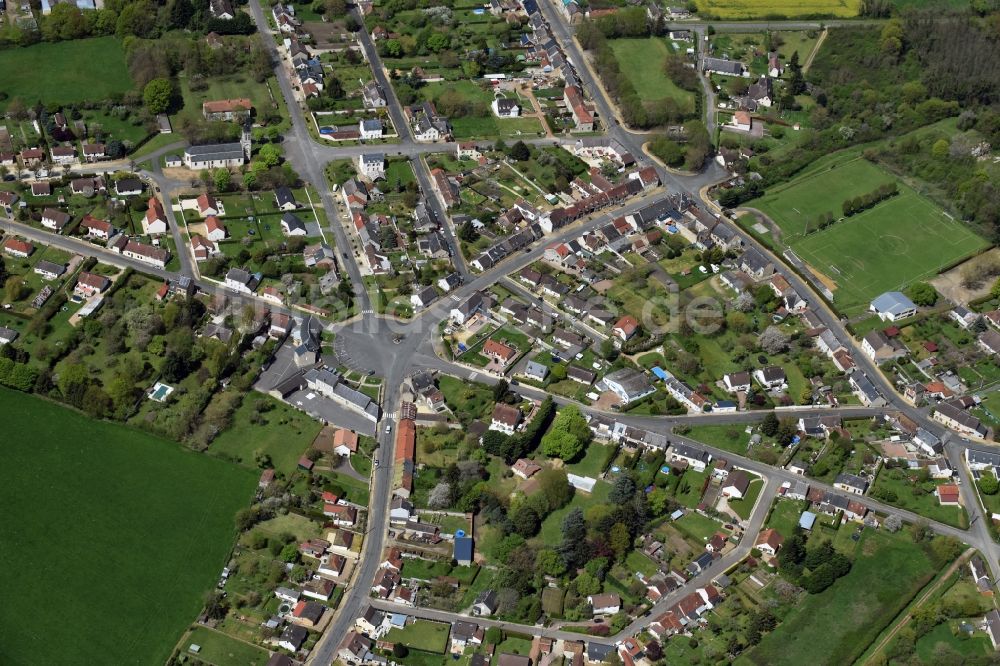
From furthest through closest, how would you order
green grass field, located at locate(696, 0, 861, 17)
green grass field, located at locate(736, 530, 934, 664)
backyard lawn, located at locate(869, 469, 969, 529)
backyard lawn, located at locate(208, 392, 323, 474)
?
green grass field, located at locate(696, 0, 861, 17), backyard lawn, located at locate(208, 392, 323, 474), backyard lawn, located at locate(869, 469, 969, 529), green grass field, located at locate(736, 530, 934, 664)

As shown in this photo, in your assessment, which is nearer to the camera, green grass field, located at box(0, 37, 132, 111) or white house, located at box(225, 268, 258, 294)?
white house, located at box(225, 268, 258, 294)

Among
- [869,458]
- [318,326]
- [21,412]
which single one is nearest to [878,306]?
[869,458]

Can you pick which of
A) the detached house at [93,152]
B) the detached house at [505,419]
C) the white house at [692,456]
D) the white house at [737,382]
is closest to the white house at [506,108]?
the detached house at [93,152]

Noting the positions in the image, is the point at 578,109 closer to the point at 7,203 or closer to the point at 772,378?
the point at 772,378

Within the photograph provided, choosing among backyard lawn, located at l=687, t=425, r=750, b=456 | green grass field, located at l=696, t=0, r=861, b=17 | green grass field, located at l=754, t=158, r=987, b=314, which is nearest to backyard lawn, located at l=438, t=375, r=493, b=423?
backyard lawn, located at l=687, t=425, r=750, b=456

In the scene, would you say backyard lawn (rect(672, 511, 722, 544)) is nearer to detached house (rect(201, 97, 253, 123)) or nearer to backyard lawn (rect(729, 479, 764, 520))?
backyard lawn (rect(729, 479, 764, 520))

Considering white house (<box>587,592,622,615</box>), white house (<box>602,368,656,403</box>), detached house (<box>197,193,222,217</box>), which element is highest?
detached house (<box>197,193,222,217</box>)
